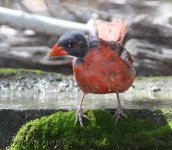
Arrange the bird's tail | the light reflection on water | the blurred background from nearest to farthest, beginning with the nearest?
the light reflection on water → the bird's tail → the blurred background

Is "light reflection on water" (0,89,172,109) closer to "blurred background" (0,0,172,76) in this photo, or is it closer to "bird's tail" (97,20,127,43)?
"bird's tail" (97,20,127,43)

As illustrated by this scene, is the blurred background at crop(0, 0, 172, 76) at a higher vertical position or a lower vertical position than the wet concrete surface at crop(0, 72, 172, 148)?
higher

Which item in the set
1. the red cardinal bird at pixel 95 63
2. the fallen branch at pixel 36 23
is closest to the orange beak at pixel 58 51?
the red cardinal bird at pixel 95 63

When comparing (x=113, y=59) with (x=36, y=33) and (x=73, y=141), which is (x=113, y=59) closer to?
(x=73, y=141)

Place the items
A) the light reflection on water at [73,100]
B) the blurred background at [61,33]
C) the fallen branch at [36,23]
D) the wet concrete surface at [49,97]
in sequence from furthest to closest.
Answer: the fallen branch at [36,23] < the blurred background at [61,33] < the light reflection on water at [73,100] < the wet concrete surface at [49,97]

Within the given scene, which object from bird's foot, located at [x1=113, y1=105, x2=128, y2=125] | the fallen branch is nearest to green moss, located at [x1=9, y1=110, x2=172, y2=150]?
bird's foot, located at [x1=113, y1=105, x2=128, y2=125]

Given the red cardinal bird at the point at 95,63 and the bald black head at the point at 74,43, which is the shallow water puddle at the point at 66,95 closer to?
the red cardinal bird at the point at 95,63

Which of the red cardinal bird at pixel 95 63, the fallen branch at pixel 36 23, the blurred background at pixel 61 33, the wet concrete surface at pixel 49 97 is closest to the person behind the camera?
the red cardinal bird at pixel 95 63

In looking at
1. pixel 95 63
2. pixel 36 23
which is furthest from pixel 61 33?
pixel 95 63
